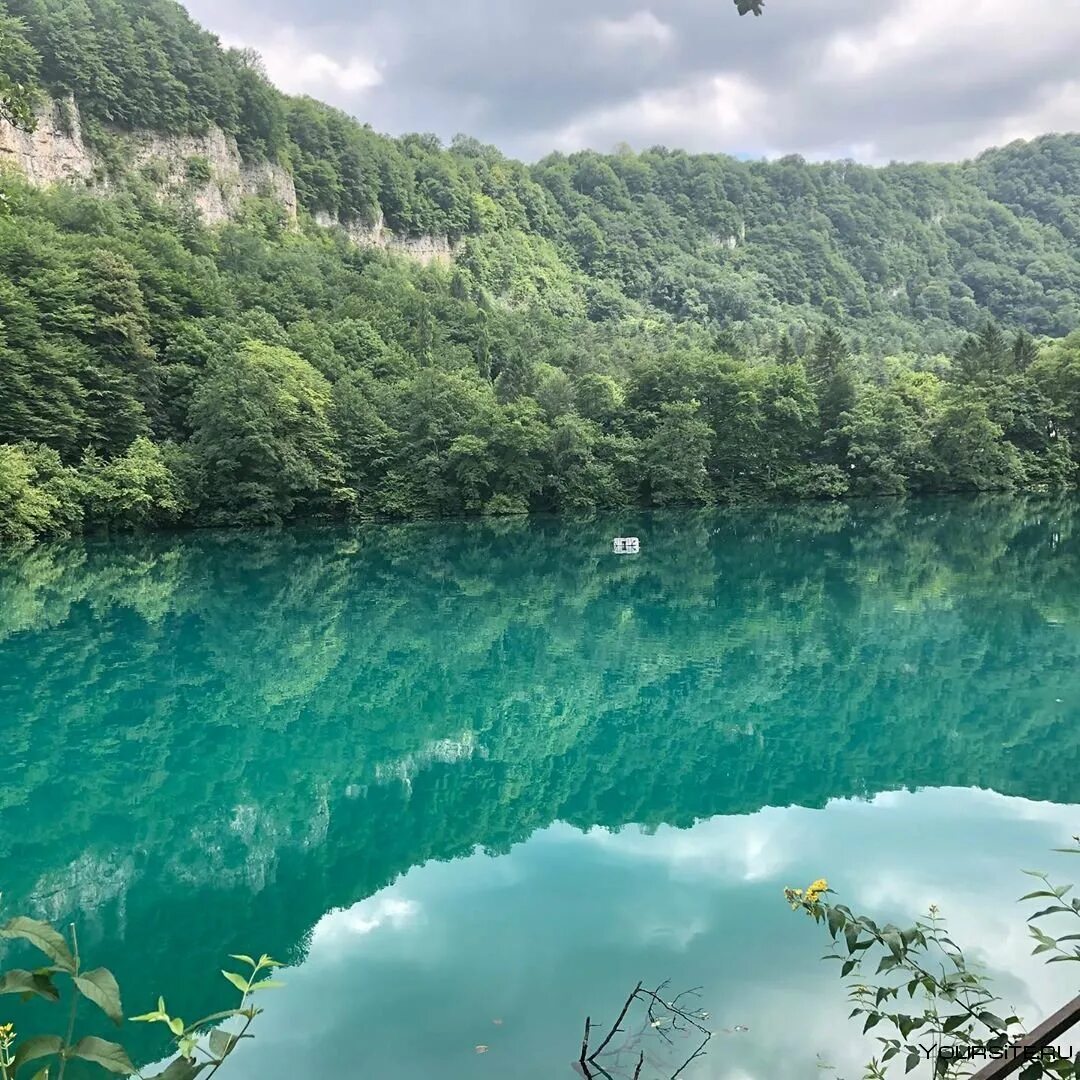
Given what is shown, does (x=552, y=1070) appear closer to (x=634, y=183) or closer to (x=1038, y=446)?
(x=1038, y=446)

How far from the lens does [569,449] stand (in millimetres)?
40812

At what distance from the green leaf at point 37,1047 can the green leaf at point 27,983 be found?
0.06m

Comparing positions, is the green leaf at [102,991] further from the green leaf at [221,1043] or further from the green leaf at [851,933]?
the green leaf at [851,933]

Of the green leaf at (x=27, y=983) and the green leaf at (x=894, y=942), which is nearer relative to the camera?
the green leaf at (x=27, y=983)

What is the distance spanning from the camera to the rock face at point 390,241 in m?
71.5

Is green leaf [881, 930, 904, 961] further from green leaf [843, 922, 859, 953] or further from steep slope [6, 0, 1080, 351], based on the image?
steep slope [6, 0, 1080, 351]

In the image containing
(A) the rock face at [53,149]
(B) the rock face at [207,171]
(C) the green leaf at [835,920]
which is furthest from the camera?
(B) the rock face at [207,171]

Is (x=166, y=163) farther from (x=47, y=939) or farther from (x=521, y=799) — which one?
(x=47, y=939)

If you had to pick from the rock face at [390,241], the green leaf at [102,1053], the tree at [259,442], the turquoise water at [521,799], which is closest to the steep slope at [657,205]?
the rock face at [390,241]

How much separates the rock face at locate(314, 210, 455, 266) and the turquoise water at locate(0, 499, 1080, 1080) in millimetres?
58382

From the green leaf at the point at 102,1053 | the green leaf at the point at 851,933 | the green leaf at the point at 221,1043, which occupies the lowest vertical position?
the green leaf at the point at 851,933

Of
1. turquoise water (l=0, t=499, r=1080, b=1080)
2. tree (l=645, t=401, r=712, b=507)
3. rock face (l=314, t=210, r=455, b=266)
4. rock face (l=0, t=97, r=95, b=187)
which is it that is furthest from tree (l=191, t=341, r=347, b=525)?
rock face (l=314, t=210, r=455, b=266)

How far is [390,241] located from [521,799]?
7413 cm

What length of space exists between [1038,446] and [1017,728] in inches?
1726
